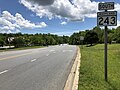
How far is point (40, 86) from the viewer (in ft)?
32.4

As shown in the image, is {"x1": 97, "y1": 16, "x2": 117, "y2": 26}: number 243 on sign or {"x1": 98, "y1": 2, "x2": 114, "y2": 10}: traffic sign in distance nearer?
{"x1": 97, "y1": 16, "x2": 117, "y2": 26}: number 243 on sign

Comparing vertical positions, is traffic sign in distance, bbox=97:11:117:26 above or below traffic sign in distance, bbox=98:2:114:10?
below

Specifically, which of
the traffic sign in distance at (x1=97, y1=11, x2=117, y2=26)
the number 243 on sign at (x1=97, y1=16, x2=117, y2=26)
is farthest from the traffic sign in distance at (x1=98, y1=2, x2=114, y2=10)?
the number 243 on sign at (x1=97, y1=16, x2=117, y2=26)

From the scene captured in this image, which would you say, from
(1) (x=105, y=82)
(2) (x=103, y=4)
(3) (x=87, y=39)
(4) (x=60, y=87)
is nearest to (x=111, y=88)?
(1) (x=105, y=82)

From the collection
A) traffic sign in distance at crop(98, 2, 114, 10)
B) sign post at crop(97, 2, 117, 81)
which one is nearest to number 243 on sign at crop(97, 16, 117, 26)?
sign post at crop(97, 2, 117, 81)

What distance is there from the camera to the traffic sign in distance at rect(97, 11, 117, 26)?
34.2 ft

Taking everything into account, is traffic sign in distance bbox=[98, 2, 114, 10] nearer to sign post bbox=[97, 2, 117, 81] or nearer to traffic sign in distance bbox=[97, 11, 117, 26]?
sign post bbox=[97, 2, 117, 81]

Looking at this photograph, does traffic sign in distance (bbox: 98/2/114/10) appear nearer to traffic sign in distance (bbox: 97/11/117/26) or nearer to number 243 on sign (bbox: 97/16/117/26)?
traffic sign in distance (bbox: 97/11/117/26)

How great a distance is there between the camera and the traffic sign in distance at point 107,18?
10.4 meters

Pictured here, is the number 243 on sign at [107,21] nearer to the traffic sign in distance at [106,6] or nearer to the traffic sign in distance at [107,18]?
the traffic sign in distance at [107,18]

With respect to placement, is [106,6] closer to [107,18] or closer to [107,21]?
[107,18]

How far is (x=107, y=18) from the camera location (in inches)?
414

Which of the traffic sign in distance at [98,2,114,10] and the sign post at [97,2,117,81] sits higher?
the traffic sign in distance at [98,2,114,10]

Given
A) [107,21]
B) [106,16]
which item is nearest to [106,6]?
[106,16]
